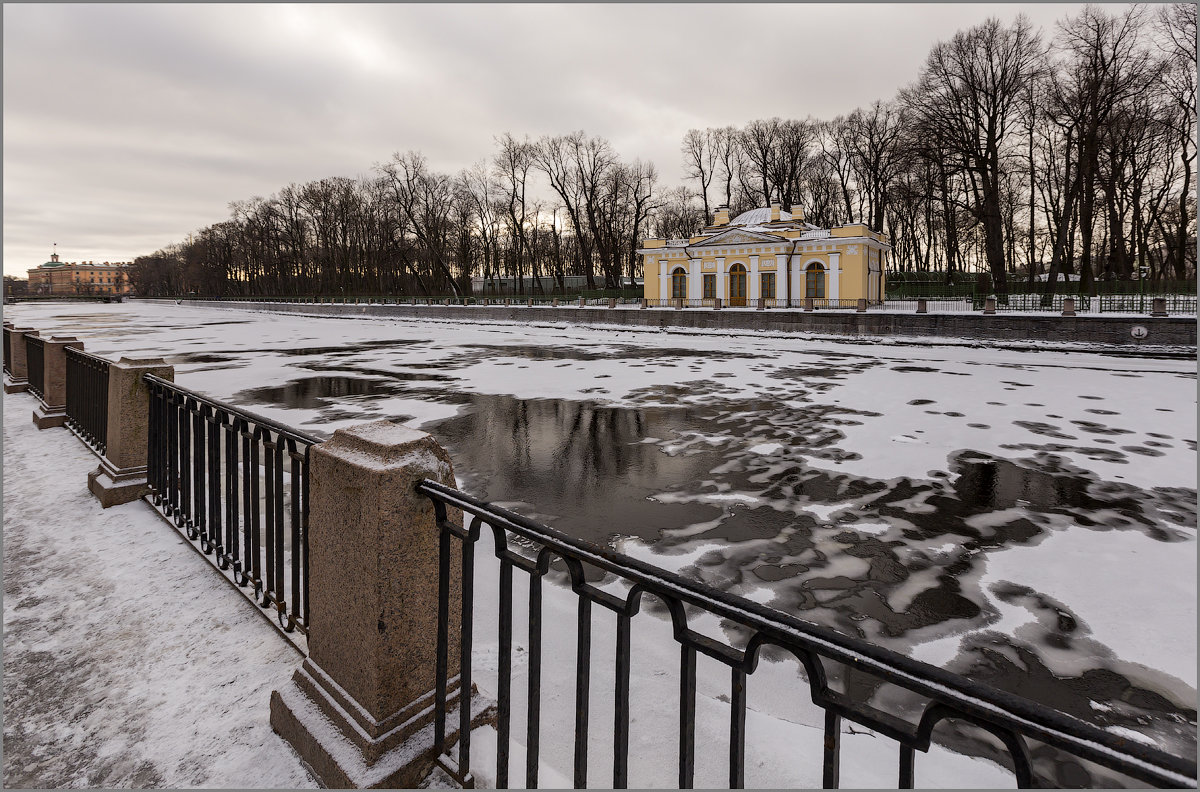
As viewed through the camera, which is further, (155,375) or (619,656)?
(155,375)

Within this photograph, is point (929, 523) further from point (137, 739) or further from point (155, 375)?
point (155, 375)

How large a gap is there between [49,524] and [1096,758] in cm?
658

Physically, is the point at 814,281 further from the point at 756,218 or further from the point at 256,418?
the point at 256,418

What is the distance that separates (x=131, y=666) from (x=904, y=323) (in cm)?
2819

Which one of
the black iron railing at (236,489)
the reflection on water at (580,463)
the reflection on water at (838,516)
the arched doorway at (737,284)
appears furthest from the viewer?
the arched doorway at (737,284)

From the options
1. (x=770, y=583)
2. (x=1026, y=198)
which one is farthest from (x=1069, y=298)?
(x=1026, y=198)

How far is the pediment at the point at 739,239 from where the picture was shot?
41.9 meters

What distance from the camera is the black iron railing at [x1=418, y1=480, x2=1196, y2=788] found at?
1147mm

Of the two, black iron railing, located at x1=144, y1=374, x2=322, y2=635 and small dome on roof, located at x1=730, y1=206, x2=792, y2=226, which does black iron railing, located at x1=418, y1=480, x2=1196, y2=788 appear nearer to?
black iron railing, located at x1=144, y1=374, x2=322, y2=635

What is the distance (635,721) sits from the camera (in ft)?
9.91

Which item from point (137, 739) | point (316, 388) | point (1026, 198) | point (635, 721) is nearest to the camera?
point (137, 739)

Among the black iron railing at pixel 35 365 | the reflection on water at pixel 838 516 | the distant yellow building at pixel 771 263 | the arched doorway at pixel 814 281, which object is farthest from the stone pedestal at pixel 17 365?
the arched doorway at pixel 814 281

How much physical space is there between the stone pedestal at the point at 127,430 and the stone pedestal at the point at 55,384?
13.1 ft

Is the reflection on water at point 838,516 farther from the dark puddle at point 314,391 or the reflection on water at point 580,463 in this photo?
the dark puddle at point 314,391
